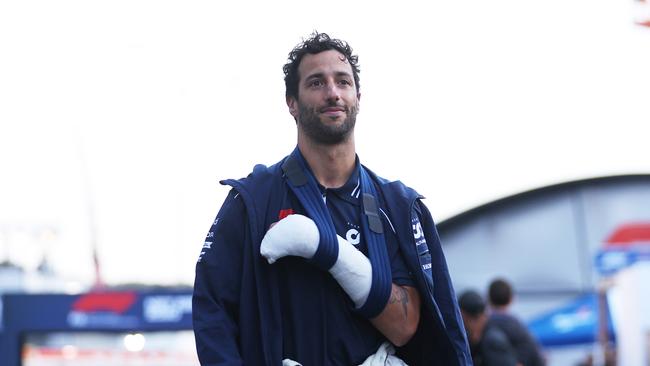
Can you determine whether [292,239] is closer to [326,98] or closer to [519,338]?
[326,98]

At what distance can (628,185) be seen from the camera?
86.4 feet

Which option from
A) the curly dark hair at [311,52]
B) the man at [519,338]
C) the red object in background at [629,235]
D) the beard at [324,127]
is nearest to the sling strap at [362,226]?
the beard at [324,127]

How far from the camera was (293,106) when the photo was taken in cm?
397

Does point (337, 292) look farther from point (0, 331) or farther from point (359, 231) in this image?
point (0, 331)

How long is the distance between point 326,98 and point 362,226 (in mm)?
434

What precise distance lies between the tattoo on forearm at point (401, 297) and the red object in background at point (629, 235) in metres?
22.0

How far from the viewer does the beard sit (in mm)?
3805

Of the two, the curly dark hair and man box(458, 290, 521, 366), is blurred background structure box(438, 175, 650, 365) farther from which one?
the curly dark hair

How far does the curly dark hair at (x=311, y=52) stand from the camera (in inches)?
155

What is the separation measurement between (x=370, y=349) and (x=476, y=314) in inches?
135

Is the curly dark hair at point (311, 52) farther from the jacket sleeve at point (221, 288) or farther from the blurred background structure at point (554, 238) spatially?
the blurred background structure at point (554, 238)

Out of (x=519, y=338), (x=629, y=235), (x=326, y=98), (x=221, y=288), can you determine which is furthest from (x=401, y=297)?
(x=629, y=235)

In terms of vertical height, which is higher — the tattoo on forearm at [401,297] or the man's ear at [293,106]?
the man's ear at [293,106]

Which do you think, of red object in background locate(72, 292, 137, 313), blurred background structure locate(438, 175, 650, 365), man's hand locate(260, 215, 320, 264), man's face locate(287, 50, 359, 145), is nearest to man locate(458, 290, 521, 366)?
man's face locate(287, 50, 359, 145)
